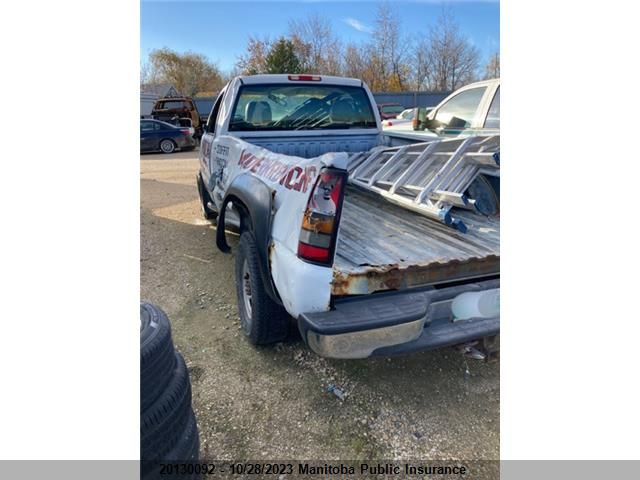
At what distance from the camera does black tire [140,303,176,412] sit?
5.26 ft

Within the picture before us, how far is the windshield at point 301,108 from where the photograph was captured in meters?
4.28

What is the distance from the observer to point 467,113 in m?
5.34

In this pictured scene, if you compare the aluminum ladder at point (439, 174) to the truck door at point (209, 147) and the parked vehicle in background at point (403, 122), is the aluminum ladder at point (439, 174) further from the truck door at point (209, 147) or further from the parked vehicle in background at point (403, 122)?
the parked vehicle in background at point (403, 122)

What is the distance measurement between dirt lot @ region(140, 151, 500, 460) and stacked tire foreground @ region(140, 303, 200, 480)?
0.41m

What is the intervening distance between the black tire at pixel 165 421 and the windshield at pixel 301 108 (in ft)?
9.89

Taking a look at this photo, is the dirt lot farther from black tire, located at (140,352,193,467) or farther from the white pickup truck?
black tire, located at (140,352,193,467)

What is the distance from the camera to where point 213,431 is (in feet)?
7.31

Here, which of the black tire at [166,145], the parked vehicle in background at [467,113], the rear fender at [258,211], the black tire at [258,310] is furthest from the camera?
the black tire at [166,145]

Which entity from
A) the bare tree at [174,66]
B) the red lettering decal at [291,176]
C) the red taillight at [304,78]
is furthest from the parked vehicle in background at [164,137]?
the red lettering decal at [291,176]

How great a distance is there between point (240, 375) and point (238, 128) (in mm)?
2552

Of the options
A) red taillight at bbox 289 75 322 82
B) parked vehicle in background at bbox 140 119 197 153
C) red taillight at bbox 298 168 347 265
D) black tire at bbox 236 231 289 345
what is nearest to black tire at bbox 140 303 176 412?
red taillight at bbox 298 168 347 265

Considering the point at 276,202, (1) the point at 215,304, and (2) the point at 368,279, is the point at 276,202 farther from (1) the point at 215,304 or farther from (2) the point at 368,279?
(1) the point at 215,304

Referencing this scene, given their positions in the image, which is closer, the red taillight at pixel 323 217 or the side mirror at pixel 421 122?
the red taillight at pixel 323 217

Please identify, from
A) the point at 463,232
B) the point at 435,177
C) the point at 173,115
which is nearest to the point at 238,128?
the point at 435,177
